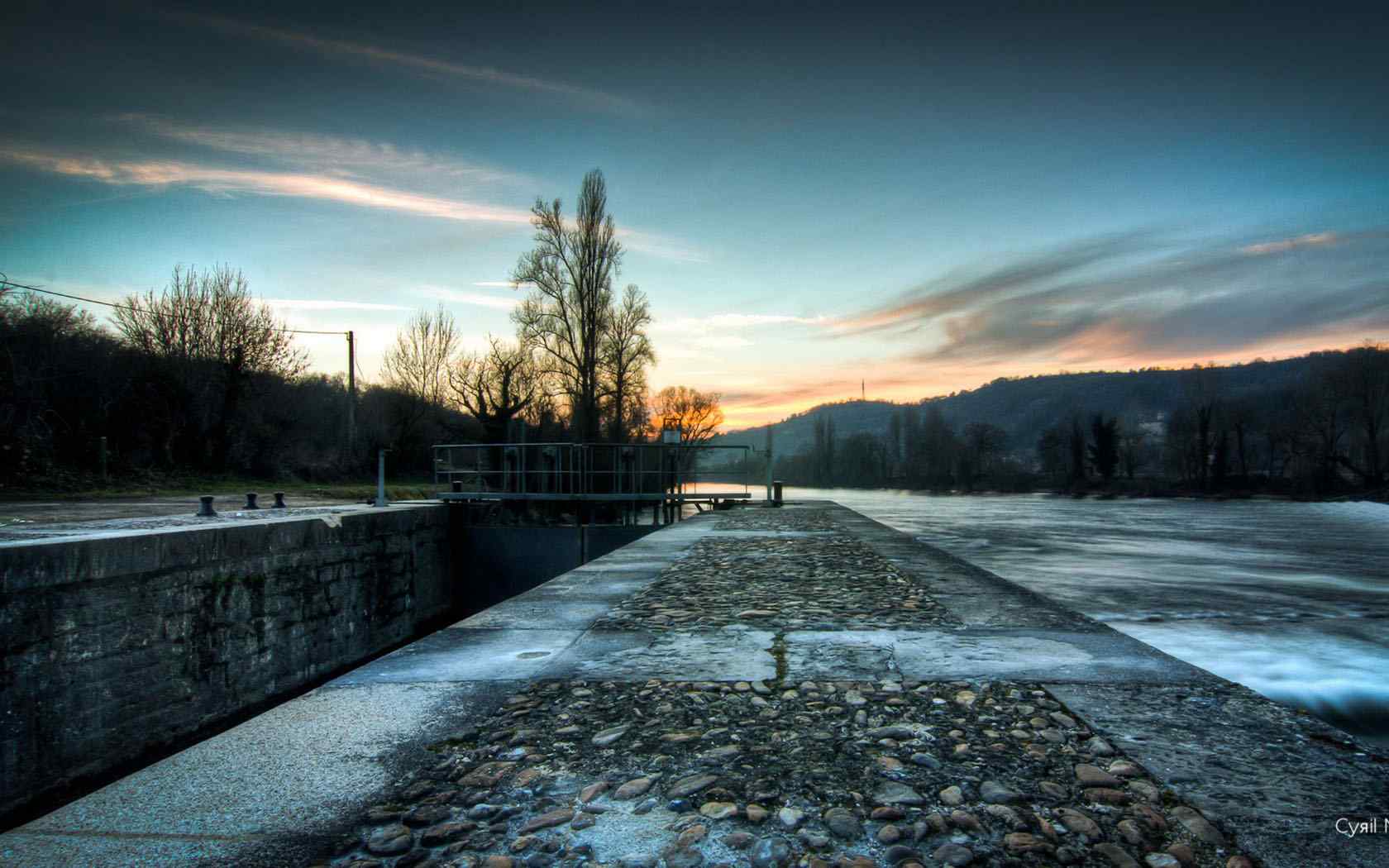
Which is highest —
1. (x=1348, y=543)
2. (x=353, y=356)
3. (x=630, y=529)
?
(x=353, y=356)

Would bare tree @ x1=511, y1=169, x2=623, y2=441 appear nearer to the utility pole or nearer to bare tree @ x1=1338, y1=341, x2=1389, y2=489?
the utility pole

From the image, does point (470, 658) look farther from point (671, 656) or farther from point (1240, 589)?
point (1240, 589)

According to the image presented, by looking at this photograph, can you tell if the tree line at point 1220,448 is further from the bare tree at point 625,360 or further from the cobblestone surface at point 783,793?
the cobblestone surface at point 783,793

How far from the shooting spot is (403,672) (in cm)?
343

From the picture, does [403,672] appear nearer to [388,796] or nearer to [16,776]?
[388,796]

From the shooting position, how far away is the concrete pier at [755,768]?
6.10ft

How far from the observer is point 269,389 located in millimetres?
23781

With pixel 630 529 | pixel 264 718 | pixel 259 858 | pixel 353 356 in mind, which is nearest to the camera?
pixel 259 858

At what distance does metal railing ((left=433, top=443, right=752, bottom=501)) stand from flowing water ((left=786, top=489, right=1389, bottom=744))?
6.11 meters

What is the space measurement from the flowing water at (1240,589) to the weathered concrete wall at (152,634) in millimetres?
8995

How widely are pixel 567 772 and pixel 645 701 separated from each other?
0.72m

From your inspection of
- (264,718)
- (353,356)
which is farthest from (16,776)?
(353,356)

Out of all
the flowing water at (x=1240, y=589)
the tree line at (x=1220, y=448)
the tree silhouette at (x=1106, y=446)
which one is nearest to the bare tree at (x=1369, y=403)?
the tree line at (x=1220, y=448)

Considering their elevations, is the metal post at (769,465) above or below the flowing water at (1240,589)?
above
